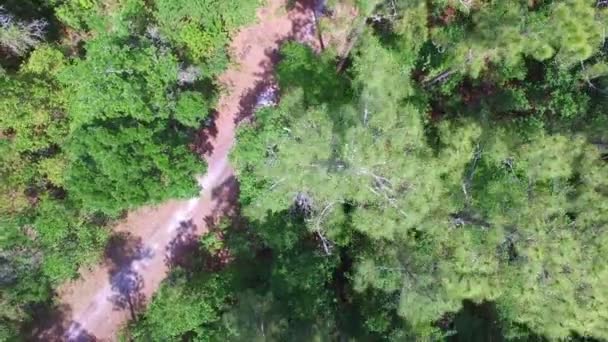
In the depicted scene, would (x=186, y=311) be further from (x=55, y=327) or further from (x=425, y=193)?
(x=425, y=193)

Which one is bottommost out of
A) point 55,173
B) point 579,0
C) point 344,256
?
point 344,256

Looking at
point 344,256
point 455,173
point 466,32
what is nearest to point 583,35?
point 466,32

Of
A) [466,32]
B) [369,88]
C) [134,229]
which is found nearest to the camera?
[369,88]

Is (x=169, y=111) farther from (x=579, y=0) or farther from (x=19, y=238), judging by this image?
(x=579, y=0)

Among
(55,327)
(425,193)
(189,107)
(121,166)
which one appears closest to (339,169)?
(425,193)

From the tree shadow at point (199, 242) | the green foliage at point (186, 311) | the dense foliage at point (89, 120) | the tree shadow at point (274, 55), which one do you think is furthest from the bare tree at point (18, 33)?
the green foliage at point (186, 311)

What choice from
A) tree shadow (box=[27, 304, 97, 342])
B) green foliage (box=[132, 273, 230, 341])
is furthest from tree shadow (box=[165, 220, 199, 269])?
tree shadow (box=[27, 304, 97, 342])

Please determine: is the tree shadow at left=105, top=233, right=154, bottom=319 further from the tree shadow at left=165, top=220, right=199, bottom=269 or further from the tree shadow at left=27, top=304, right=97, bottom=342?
the tree shadow at left=27, top=304, right=97, bottom=342

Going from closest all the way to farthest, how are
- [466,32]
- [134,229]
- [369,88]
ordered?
[369,88] < [466,32] < [134,229]
